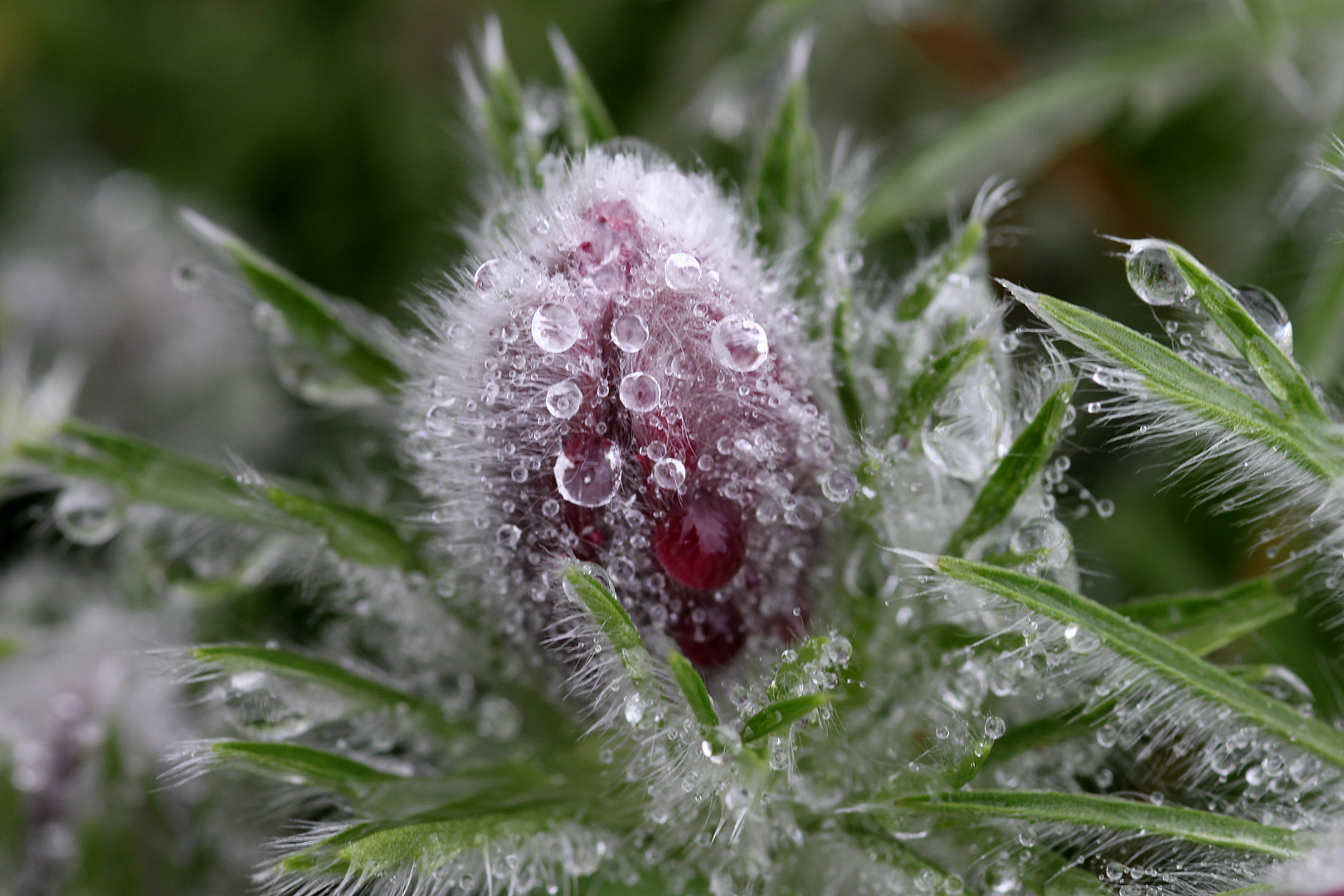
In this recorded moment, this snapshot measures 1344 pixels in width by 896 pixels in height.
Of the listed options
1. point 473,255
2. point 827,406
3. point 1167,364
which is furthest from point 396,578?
point 1167,364

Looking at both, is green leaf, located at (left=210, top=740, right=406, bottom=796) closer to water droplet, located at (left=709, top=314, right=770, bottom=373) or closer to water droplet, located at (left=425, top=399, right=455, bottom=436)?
water droplet, located at (left=425, top=399, right=455, bottom=436)

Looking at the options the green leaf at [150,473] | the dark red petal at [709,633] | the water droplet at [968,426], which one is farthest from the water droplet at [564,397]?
the green leaf at [150,473]

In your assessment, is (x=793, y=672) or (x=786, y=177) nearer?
(x=793, y=672)

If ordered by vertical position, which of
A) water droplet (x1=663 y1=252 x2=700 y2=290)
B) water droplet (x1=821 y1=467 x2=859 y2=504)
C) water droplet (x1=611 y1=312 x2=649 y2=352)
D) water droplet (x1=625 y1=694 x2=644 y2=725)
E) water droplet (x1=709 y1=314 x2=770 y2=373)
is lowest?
water droplet (x1=625 y1=694 x2=644 y2=725)

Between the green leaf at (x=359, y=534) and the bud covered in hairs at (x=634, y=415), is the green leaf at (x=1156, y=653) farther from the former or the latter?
the green leaf at (x=359, y=534)

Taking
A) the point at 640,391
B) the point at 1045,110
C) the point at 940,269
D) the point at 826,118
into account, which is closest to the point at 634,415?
the point at 640,391

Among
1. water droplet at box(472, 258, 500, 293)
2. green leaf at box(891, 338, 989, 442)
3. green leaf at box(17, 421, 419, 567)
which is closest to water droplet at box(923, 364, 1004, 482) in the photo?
green leaf at box(891, 338, 989, 442)

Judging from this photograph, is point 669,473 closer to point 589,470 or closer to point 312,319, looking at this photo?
point 589,470

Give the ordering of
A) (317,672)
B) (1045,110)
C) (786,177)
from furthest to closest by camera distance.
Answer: (1045,110), (786,177), (317,672)
